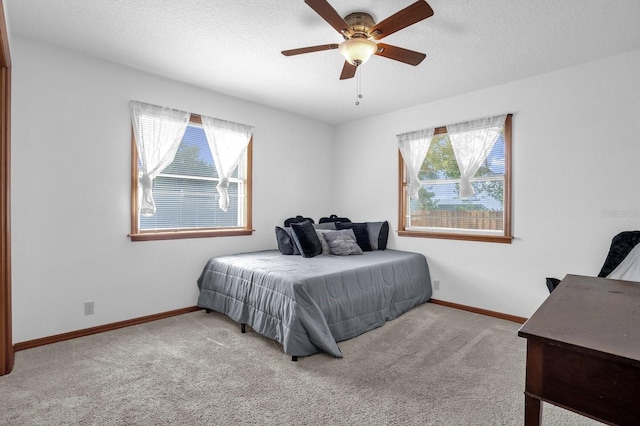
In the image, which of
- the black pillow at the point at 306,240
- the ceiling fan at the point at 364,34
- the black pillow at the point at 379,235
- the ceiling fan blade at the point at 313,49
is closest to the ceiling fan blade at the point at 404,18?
the ceiling fan at the point at 364,34

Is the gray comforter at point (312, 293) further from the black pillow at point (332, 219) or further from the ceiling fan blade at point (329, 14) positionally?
the ceiling fan blade at point (329, 14)

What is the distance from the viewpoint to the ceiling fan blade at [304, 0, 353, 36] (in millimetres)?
1808

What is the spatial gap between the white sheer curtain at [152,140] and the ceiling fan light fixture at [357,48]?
2.11 m

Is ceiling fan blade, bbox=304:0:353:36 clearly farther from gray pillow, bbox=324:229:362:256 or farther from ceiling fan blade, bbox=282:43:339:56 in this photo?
gray pillow, bbox=324:229:362:256

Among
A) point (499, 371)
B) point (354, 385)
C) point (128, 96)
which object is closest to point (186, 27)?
point (128, 96)

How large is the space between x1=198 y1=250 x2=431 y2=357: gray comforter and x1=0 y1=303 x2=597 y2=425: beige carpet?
16 cm

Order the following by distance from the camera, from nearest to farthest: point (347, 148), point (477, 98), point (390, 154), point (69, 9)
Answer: point (69, 9) < point (477, 98) < point (390, 154) < point (347, 148)

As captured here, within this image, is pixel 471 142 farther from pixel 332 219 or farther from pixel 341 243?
pixel 332 219

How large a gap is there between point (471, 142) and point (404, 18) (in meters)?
2.19

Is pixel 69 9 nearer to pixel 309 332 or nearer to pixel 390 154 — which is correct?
pixel 309 332

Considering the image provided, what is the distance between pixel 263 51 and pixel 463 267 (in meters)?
3.11

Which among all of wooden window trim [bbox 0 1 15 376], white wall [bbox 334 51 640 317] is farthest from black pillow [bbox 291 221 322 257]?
wooden window trim [bbox 0 1 15 376]

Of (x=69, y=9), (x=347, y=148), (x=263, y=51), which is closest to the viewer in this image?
(x=69, y=9)

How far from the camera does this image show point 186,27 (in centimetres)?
244
